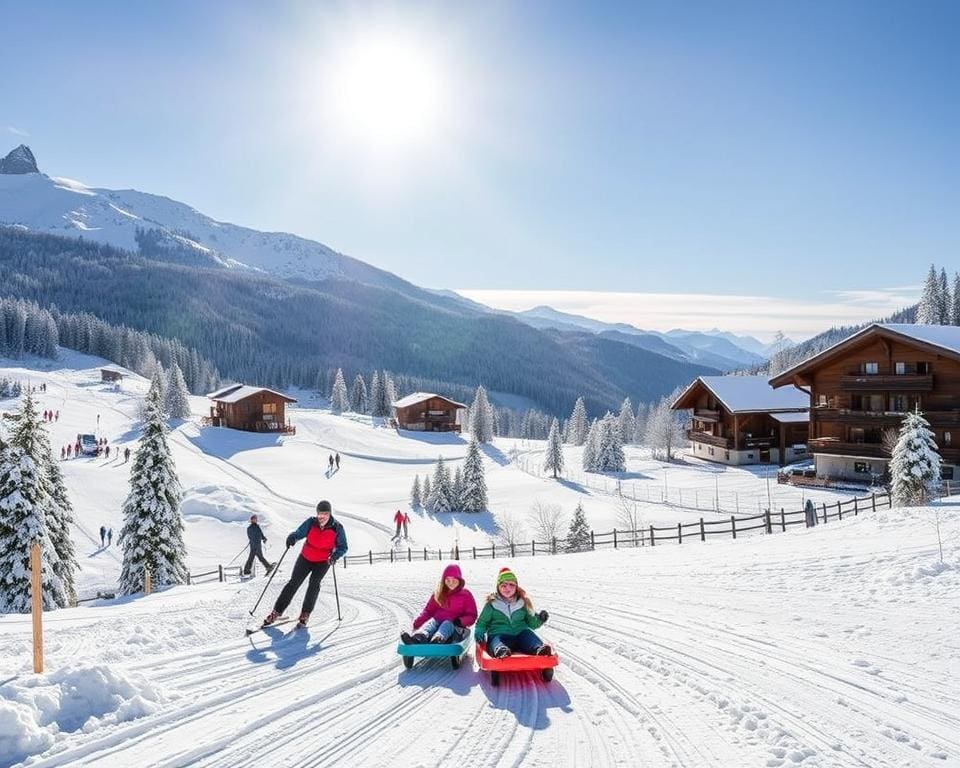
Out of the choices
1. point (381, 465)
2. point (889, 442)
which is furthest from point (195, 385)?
point (889, 442)

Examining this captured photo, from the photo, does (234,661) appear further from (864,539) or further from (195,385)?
(195,385)

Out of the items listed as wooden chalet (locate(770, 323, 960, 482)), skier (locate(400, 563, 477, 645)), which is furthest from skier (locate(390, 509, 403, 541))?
skier (locate(400, 563, 477, 645))

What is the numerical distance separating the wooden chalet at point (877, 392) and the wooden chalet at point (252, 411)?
57209 millimetres

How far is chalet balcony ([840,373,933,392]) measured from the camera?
36312 mm

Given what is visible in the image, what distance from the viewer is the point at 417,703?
20.8ft

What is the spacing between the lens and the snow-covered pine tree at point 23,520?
2023cm

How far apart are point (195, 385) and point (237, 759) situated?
14471 cm

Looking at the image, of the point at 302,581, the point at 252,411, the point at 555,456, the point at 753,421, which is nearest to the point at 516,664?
the point at 302,581

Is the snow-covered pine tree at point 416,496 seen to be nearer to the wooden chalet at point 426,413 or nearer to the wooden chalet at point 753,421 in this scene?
the wooden chalet at point 753,421

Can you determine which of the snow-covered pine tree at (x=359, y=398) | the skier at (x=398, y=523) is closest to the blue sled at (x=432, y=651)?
the skier at (x=398, y=523)

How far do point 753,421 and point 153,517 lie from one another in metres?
46.6

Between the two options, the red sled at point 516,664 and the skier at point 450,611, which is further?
the skier at point 450,611

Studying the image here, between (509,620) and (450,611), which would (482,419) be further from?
(509,620)

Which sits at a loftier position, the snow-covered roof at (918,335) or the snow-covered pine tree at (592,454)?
the snow-covered roof at (918,335)
